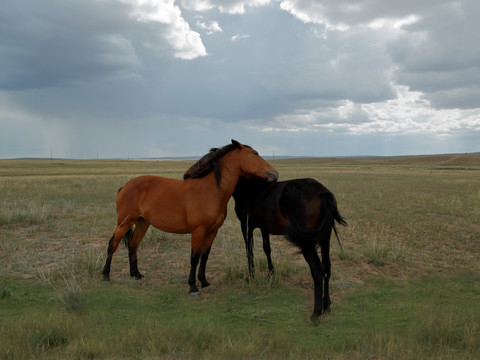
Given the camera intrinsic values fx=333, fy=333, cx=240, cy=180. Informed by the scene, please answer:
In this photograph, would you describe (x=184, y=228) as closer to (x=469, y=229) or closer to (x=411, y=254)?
(x=411, y=254)

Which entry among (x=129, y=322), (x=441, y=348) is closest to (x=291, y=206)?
(x=441, y=348)

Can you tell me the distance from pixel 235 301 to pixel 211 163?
7.72 feet

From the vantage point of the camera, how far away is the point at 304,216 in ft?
16.5

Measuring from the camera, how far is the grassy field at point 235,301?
12.6 feet

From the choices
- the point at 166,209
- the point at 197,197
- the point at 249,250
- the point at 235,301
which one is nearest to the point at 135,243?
the point at 166,209

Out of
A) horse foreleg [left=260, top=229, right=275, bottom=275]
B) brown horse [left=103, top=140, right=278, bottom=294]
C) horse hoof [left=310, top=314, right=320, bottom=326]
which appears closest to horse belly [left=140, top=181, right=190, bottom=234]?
brown horse [left=103, top=140, right=278, bottom=294]

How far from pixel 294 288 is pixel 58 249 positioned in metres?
6.17

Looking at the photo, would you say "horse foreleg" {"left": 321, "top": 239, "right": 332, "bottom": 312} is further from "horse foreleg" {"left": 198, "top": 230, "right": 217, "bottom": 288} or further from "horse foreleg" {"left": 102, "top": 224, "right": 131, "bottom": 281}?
"horse foreleg" {"left": 102, "top": 224, "right": 131, "bottom": 281}

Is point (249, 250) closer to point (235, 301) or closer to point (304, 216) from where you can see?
point (235, 301)

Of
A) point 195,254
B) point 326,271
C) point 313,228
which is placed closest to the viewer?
point 313,228

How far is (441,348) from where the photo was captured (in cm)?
379

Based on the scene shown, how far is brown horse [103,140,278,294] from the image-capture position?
18.3 feet

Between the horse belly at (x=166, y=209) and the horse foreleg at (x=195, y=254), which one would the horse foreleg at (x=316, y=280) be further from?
the horse belly at (x=166, y=209)

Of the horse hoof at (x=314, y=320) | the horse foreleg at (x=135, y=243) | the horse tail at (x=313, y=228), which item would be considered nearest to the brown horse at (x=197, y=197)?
the horse foreleg at (x=135, y=243)
